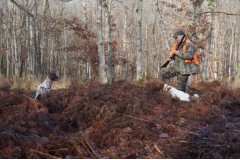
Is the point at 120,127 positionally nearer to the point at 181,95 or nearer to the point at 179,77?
the point at 181,95

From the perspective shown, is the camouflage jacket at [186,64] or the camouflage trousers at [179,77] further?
the camouflage trousers at [179,77]

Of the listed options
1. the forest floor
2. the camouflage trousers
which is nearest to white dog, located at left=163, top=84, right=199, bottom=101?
the forest floor

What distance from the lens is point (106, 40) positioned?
33031 mm

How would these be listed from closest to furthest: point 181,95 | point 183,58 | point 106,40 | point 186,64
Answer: point 181,95 → point 183,58 → point 186,64 → point 106,40

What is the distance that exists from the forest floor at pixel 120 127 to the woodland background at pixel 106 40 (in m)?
5.06

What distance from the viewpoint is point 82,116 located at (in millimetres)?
6191

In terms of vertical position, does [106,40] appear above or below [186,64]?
above

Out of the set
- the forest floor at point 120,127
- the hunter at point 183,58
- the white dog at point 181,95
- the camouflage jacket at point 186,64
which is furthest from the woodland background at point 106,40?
the white dog at point 181,95

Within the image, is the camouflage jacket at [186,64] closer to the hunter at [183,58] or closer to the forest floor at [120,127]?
the hunter at [183,58]

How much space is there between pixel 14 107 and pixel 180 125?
10.9 ft

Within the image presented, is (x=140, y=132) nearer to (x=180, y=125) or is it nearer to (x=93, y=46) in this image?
(x=180, y=125)

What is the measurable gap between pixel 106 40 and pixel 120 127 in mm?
27885

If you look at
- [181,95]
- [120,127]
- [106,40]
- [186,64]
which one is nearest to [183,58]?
[186,64]

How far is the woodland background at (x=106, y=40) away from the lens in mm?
16625
